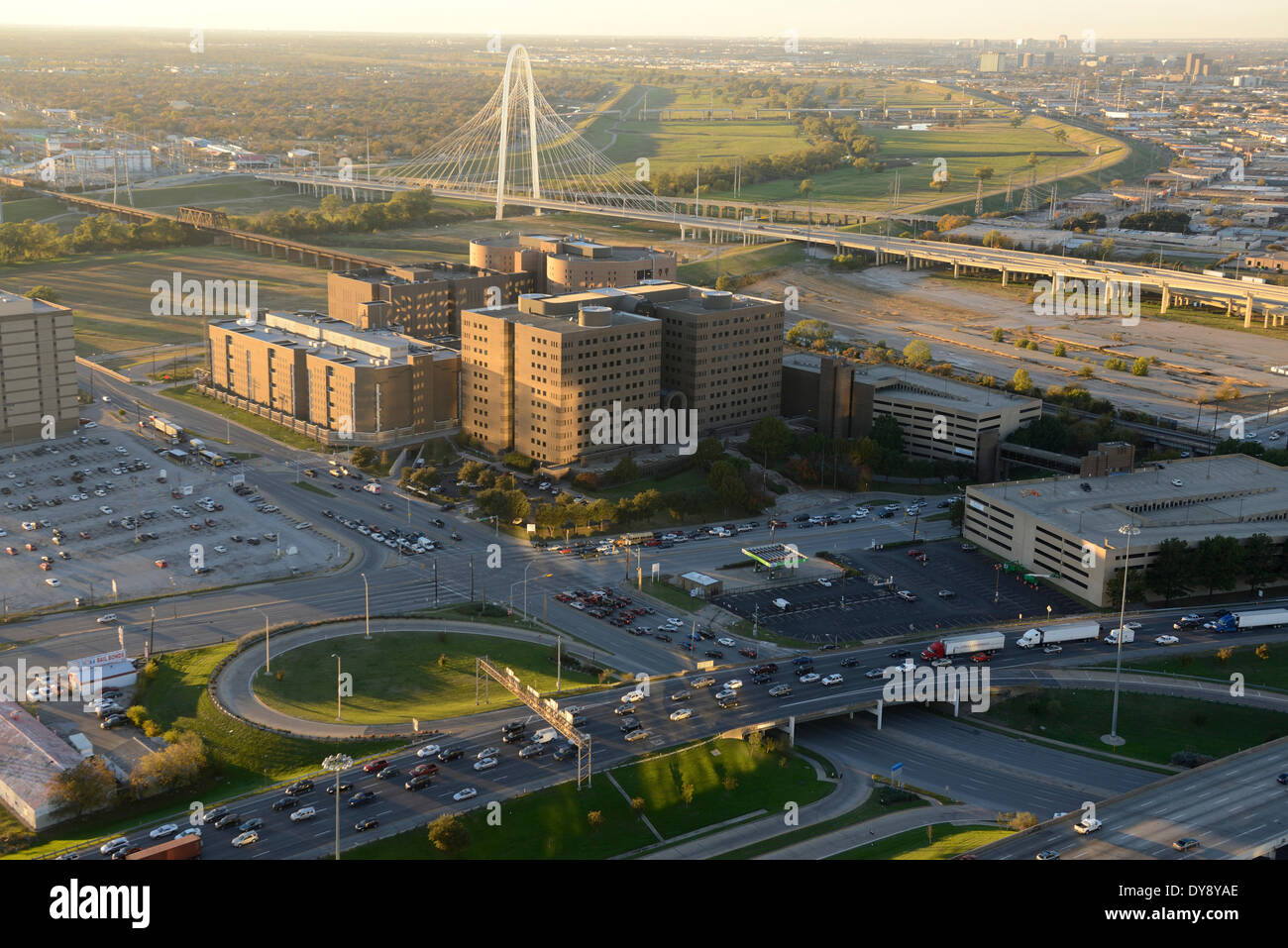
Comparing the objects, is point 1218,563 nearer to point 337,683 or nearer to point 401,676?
point 401,676

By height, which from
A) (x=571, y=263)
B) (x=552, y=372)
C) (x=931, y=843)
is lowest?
(x=931, y=843)

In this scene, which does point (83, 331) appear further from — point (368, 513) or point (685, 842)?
point (685, 842)

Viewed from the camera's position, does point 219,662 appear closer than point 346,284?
Yes

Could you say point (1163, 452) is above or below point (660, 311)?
below

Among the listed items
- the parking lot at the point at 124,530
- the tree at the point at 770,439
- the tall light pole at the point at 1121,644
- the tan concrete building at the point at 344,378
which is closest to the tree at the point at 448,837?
the tall light pole at the point at 1121,644

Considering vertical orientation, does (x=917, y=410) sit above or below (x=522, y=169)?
below

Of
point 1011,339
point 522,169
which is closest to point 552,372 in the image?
point 1011,339

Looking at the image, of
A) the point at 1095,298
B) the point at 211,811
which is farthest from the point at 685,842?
the point at 1095,298
